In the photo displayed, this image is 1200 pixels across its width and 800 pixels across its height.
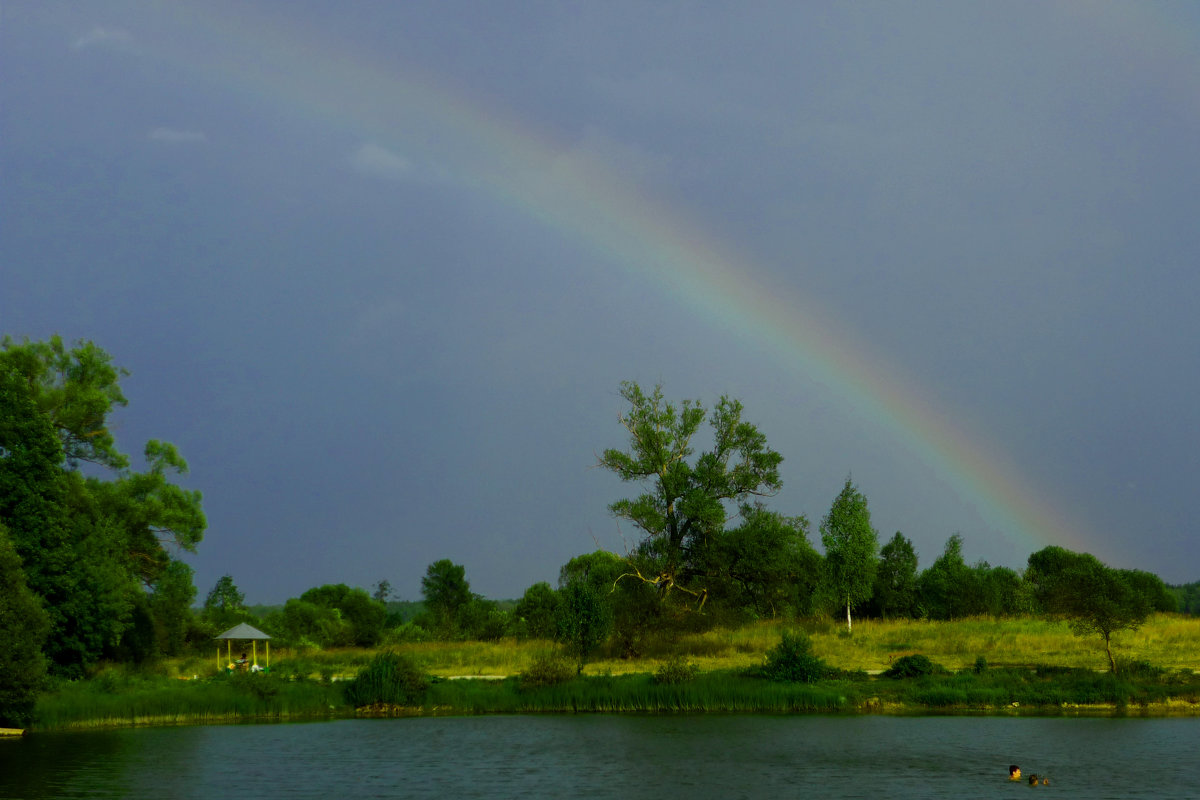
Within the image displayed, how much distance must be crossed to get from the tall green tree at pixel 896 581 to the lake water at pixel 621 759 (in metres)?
41.7

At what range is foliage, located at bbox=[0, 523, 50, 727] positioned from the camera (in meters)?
33.4

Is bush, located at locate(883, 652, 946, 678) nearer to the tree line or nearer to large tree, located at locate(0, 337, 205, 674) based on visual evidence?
the tree line

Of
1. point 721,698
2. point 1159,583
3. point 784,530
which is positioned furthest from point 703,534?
point 1159,583

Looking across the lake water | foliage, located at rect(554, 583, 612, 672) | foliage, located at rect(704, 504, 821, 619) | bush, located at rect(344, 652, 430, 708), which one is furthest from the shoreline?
foliage, located at rect(704, 504, 821, 619)

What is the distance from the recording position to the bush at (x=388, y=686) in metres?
41.5

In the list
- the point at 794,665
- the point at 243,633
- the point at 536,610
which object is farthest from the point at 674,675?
the point at 536,610

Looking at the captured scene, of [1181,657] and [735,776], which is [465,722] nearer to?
[735,776]

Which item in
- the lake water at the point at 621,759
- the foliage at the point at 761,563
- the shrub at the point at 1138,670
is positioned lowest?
the lake water at the point at 621,759

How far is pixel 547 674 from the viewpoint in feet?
139

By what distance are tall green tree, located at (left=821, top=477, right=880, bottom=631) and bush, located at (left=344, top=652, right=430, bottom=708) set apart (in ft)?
90.7

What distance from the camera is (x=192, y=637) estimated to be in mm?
70000

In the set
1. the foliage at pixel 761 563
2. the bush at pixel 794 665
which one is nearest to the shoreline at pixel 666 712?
the bush at pixel 794 665

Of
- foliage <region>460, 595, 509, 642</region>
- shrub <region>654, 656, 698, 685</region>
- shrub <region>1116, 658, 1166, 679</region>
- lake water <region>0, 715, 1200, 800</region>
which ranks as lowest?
lake water <region>0, 715, 1200, 800</region>

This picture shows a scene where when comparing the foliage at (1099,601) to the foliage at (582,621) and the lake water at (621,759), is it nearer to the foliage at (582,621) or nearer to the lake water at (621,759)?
the lake water at (621,759)
